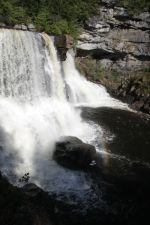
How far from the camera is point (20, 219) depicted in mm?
8828

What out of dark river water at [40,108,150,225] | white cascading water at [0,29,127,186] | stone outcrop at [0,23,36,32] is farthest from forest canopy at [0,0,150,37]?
dark river water at [40,108,150,225]

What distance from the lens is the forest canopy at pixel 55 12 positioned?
2950cm

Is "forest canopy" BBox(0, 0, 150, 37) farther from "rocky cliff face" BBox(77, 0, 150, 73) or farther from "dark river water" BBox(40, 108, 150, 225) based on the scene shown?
"dark river water" BBox(40, 108, 150, 225)

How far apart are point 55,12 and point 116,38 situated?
5469 millimetres

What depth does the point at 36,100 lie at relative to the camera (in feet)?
83.7

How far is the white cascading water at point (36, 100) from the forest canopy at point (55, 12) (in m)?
2.90

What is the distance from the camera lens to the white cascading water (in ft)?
62.0

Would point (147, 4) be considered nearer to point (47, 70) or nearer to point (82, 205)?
point (47, 70)

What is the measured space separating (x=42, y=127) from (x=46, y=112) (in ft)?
8.61

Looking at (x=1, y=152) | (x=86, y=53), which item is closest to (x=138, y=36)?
(x=86, y=53)

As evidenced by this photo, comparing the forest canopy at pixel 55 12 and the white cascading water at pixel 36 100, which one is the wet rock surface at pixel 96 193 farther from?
the forest canopy at pixel 55 12

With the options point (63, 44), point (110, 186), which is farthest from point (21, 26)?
point (110, 186)

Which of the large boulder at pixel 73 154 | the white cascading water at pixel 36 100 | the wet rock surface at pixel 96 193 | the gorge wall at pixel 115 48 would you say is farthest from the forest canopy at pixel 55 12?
the large boulder at pixel 73 154

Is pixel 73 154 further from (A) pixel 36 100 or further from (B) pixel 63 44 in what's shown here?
(B) pixel 63 44
